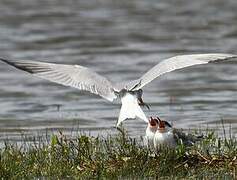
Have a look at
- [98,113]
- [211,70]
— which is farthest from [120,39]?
[98,113]

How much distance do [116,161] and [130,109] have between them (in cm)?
78

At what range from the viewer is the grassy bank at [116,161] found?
331 inches

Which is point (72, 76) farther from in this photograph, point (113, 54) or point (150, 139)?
point (113, 54)

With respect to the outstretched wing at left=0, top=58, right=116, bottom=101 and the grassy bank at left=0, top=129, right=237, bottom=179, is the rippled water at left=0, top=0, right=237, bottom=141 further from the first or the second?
the outstretched wing at left=0, top=58, right=116, bottom=101

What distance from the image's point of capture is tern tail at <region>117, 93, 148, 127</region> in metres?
7.97

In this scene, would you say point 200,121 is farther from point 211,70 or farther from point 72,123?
point 211,70

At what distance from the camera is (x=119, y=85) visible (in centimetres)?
861

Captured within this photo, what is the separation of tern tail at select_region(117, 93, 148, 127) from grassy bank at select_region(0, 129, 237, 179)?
1.88 ft

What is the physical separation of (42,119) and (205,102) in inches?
98.3

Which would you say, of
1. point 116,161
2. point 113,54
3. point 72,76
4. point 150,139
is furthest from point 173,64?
point 113,54

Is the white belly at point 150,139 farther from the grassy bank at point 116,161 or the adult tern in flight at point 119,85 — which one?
the adult tern in flight at point 119,85

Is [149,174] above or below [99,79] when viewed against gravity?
below

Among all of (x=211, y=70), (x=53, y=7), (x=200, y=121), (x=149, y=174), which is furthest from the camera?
(x=53, y=7)

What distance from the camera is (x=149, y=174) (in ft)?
27.4
